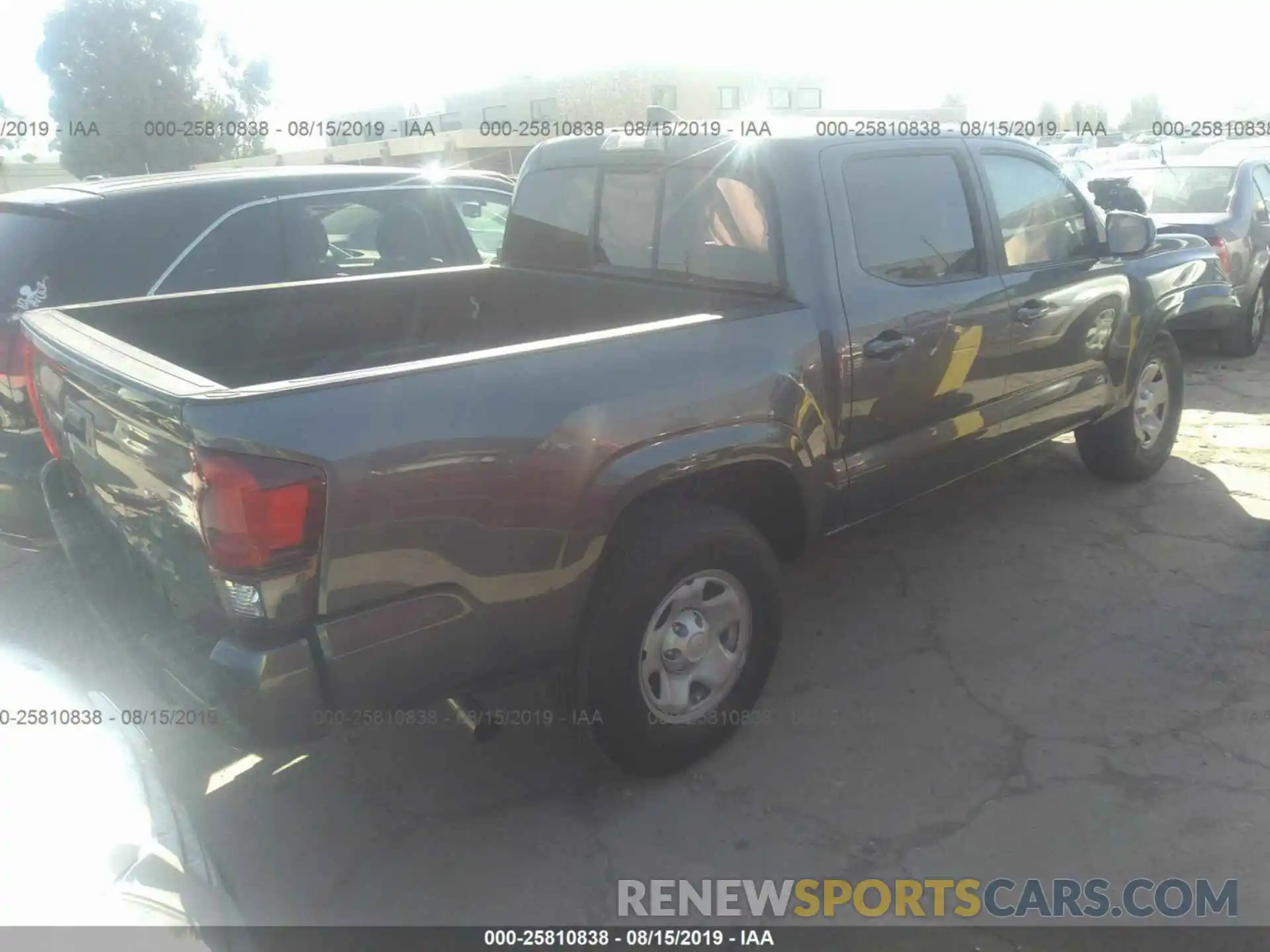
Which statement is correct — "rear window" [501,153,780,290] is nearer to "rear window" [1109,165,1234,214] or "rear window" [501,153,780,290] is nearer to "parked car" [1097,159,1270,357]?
"parked car" [1097,159,1270,357]

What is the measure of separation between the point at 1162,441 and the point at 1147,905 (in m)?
3.40

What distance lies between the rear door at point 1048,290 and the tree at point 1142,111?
2496 inches

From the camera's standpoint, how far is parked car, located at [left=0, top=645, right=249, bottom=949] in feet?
4.70

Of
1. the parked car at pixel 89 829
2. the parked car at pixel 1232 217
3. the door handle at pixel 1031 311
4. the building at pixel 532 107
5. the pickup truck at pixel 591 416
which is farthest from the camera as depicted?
the building at pixel 532 107

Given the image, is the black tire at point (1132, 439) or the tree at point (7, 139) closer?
the black tire at point (1132, 439)

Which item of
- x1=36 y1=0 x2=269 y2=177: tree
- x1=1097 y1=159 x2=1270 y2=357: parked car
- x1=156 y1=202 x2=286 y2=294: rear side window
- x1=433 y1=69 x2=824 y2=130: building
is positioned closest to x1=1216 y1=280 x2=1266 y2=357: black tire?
x1=1097 y1=159 x2=1270 y2=357: parked car

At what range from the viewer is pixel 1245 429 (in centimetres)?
620

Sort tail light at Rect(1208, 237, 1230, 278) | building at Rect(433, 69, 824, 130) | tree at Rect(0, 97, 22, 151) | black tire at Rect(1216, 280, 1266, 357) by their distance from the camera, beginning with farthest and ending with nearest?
tree at Rect(0, 97, 22, 151) → building at Rect(433, 69, 824, 130) → black tire at Rect(1216, 280, 1266, 357) → tail light at Rect(1208, 237, 1230, 278)

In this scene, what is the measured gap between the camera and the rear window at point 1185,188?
8.46 metres

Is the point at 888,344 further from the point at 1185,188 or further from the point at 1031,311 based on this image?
the point at 1185,188

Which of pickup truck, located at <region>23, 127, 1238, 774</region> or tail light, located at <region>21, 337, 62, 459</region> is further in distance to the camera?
tail light, located at <region>21, 337, 62, 459</region>

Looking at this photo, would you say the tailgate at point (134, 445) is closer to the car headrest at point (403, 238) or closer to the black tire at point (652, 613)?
the black tire at point (652, 613)

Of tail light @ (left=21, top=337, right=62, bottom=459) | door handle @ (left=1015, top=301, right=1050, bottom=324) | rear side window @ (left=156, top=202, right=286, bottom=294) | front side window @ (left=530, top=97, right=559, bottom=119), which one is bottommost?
tail light @ (left=21, top=337, right=62, bottom=459)

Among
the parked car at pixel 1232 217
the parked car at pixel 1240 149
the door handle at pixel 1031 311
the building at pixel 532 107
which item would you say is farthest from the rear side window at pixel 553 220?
the building at pixel 532 107
